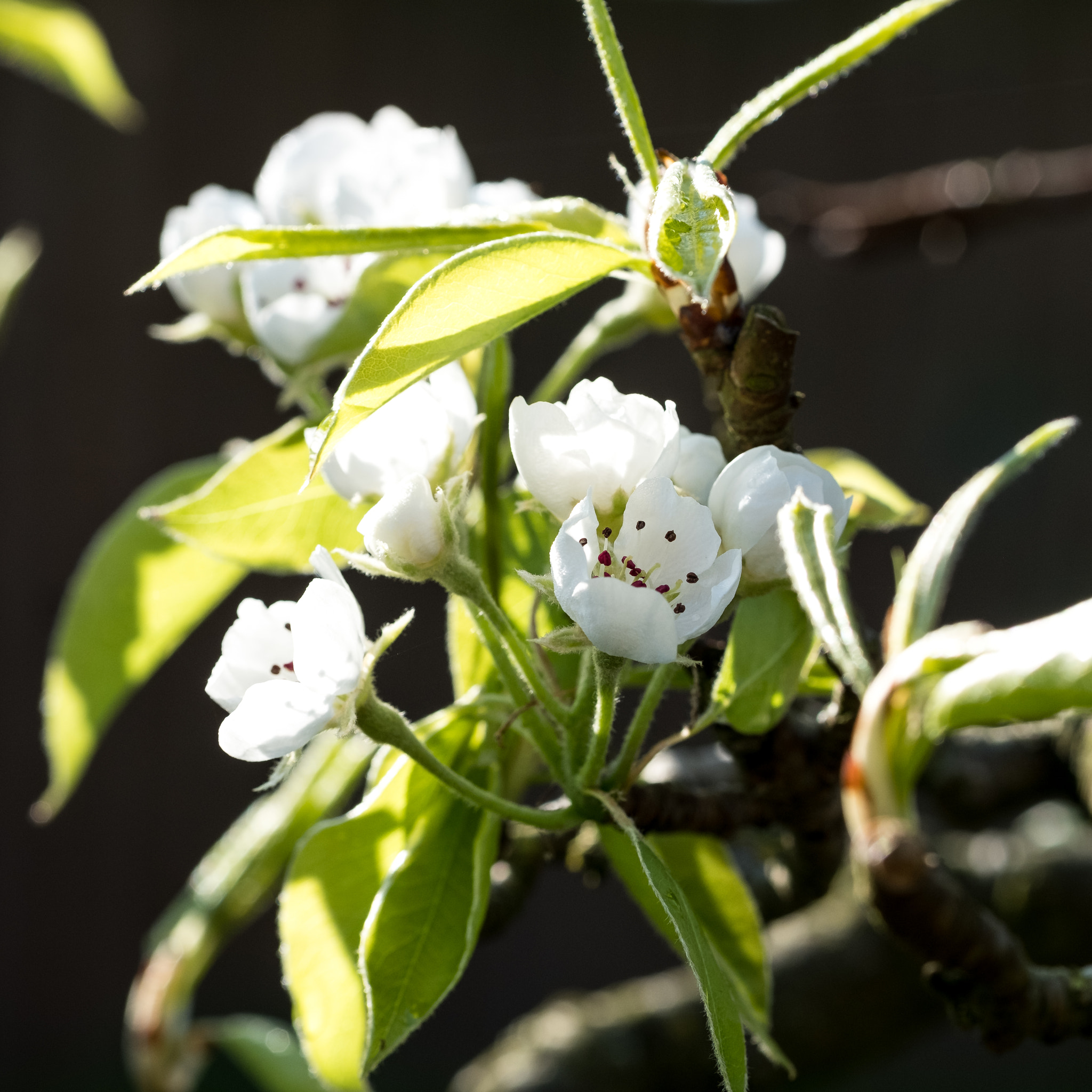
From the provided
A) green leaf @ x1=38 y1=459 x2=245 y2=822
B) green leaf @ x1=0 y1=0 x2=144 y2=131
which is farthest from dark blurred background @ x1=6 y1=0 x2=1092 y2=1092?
green leaf @ x1=38 y1=459 x2=245 y2=822

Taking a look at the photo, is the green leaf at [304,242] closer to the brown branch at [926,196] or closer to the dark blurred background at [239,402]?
the brown branch at [926,196]

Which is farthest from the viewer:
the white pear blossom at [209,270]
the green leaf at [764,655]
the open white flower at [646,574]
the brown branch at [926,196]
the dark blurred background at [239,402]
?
the dark blurred background at [239,402]

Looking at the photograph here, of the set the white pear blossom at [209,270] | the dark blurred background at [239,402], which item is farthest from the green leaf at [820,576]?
the dark blurred background at [239,402]

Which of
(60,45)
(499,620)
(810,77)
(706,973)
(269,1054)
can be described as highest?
(60,45)

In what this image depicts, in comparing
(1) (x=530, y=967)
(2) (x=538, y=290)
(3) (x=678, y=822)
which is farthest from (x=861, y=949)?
(1) (x=530, y=967)

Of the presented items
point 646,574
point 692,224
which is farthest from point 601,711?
point 692,224

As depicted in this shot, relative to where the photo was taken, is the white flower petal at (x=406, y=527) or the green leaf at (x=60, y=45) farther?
the green leaf at (x=60, y=45)

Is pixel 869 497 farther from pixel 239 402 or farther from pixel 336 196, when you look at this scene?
pixel 239 402
